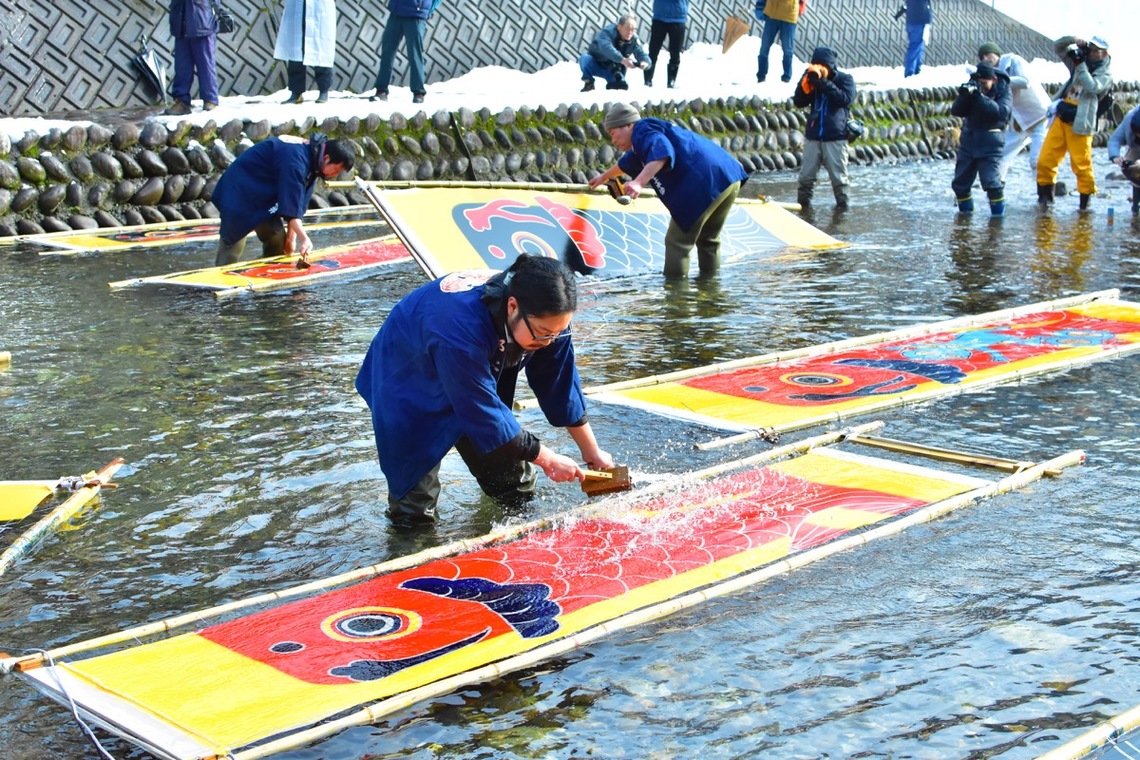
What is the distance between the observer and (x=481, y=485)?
490 centimetres

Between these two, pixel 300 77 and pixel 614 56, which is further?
pixel 614 56

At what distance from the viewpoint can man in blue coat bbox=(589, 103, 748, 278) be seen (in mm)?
9031

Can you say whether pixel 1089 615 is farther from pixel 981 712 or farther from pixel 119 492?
pixel 119 492

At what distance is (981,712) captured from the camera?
132 inches

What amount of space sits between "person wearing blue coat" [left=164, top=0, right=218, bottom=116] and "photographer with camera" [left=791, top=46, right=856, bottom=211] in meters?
6.05

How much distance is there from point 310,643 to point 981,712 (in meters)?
1.79

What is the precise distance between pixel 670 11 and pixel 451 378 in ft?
44.3

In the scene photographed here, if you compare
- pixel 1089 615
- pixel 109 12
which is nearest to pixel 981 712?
pixel 1089 615

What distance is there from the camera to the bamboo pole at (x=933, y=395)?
18.8 ft

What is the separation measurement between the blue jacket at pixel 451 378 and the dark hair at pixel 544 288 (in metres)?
0.15

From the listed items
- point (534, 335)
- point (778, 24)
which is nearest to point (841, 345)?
point (534, 335)

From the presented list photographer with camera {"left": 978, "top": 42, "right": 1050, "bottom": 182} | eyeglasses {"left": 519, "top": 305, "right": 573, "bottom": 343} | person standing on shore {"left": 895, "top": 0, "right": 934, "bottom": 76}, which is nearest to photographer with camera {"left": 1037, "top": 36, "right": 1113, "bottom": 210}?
photographer with camera {"left": 978, "top": 42, "right": 1050, "bottom": 182}

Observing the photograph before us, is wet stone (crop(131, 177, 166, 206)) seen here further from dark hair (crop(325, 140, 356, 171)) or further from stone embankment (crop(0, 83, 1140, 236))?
dark hair (crop(325, 140, 356, 171))

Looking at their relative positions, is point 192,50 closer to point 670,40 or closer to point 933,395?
point 670,40
